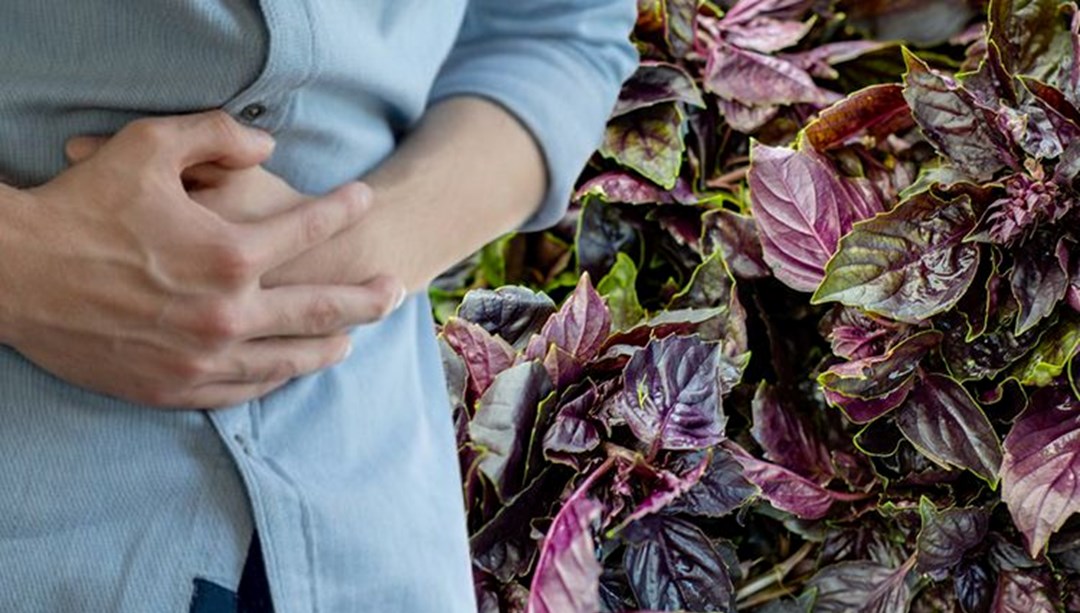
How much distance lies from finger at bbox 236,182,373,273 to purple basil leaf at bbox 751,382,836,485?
1.64 feet

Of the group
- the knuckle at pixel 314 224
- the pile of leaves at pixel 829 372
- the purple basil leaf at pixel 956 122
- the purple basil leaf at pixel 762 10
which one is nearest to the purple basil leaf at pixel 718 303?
the pile of leaves at pixel 829 372

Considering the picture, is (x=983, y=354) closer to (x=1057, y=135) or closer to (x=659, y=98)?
(x=1057, y=135)

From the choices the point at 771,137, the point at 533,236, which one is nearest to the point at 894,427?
the point at 771,137

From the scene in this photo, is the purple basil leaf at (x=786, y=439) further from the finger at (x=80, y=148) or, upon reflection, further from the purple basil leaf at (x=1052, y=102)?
the finger at (x=80, y=148)

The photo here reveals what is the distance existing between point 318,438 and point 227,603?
4.3 inches

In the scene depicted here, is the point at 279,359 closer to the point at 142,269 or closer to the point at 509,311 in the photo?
the point at 142,269

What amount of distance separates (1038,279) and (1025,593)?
0.27 meters

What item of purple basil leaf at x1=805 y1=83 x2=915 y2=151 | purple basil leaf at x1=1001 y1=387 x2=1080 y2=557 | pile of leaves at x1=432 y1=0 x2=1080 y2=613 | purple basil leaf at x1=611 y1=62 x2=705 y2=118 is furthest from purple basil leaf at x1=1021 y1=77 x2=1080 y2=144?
purple basil leaf at x1=611 y1=62 x2=705 y2=118

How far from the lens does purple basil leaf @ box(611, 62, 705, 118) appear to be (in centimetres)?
124

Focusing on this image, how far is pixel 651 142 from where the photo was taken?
1.24 meters

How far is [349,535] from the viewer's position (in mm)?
738

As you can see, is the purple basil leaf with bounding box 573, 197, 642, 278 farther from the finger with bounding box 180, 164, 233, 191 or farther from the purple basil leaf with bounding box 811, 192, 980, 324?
the finger with bounding box 180, 164, 233, 191

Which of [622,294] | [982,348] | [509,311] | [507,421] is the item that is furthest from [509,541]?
[982,348]

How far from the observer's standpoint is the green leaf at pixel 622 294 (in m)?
1.21
